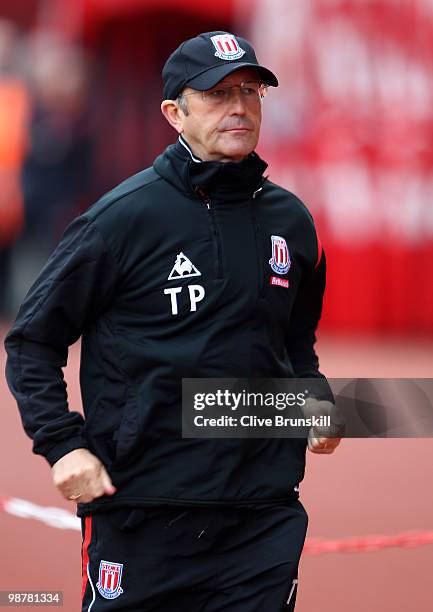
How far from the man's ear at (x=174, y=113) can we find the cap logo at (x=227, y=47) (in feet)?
0.71

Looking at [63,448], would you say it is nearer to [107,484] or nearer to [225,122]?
[107,484]

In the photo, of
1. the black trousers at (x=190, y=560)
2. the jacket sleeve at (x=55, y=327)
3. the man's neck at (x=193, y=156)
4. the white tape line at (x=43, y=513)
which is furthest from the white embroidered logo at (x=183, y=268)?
the white tape line at (x=43, y=513)

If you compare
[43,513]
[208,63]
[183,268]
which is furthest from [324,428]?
[43,513]

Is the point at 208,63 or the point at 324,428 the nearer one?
the point at 208,63

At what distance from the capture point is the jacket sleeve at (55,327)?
3.92m

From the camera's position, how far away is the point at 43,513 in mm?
7652

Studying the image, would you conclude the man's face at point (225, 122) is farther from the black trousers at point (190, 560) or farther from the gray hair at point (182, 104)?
the black trousers at point (190, 560)

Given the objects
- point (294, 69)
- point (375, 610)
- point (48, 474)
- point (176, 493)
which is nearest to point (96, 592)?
point (176, 493)

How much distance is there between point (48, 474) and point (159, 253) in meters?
5.03

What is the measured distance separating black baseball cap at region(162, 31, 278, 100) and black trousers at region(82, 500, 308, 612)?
122 cm

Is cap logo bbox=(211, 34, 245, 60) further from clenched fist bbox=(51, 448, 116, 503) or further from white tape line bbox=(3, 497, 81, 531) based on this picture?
white tape line bbox=(3, 497, 81, 531)

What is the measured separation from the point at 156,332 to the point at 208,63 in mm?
784

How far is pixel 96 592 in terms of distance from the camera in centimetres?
401

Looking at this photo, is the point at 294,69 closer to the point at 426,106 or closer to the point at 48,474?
the point at 426,106
